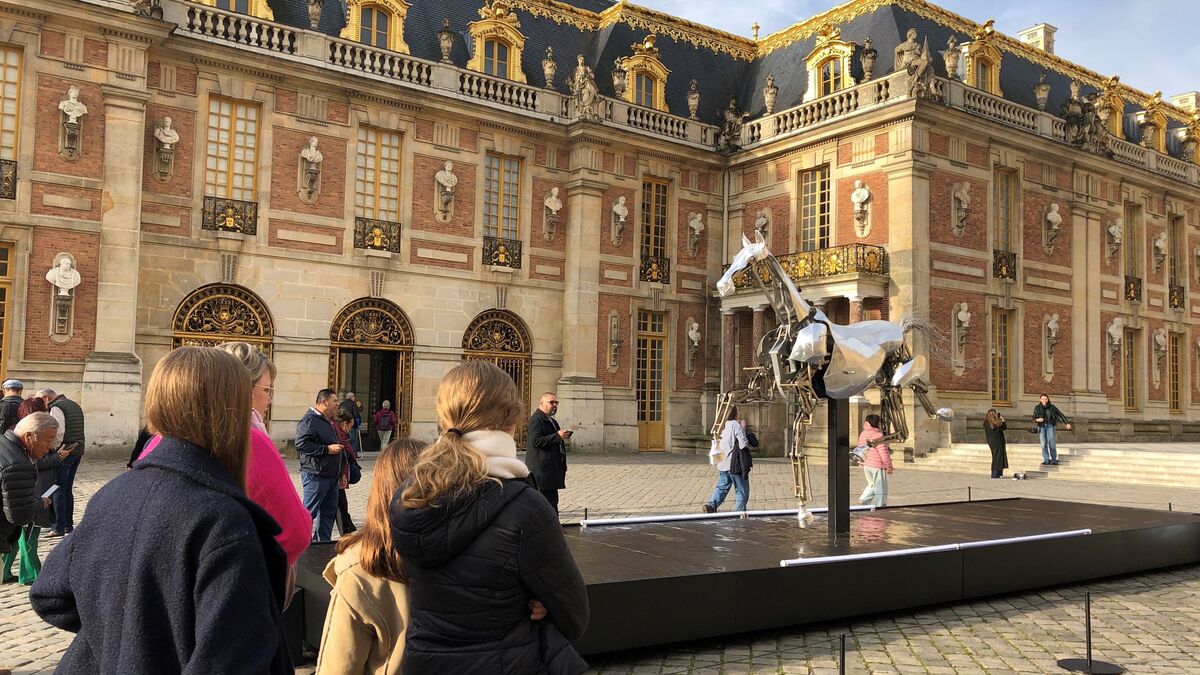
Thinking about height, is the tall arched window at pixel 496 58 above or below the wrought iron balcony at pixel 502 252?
above

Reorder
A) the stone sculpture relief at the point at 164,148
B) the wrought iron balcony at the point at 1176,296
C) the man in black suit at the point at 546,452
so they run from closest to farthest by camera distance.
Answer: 1. the man in black suit at the point at 546,452
2. the stone sculpture relief at the point at 164,148
3. the wrought iron balcony at the point at 1176,296

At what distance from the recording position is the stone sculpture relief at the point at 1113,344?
25500 millimetres

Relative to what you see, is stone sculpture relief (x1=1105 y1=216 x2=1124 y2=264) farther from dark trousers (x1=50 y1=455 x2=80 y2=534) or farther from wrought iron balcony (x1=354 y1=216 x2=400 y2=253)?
dark trousers (x1=50 y1=455 x2=80 y2=534)

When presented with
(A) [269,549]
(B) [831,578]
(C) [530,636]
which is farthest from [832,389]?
(A) [269,549]

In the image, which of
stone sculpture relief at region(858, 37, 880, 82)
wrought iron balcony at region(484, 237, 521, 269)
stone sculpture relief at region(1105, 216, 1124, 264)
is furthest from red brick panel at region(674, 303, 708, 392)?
stone sculpture relief at region(1105, 216, 1124, 264)

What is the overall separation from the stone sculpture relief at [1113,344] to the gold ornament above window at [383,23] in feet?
64.9

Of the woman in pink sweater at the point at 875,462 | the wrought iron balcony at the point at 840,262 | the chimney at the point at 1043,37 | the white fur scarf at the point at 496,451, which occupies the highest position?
the chimney at the point at 1043,37

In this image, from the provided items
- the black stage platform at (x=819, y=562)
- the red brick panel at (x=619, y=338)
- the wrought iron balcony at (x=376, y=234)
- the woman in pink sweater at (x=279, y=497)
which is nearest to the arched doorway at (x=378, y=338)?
the wrought iron balcony at (x=376, y=234)

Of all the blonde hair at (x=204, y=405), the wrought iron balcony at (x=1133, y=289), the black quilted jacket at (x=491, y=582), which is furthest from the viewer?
the wrought iron balcony at (x=1133, y=289)

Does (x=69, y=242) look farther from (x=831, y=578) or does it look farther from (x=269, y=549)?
(x=269, y=549)

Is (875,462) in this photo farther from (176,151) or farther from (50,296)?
(176,151)

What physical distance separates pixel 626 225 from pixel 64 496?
54.5 feet

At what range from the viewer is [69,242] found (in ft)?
55.5

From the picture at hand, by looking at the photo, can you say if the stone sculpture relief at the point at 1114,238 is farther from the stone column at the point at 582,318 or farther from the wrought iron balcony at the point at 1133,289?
the stone column at the point at 582,318
